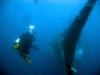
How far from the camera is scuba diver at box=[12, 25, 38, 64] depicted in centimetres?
221

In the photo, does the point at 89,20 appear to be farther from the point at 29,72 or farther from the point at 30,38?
the point at 29,72

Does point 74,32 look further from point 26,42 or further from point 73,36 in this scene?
point 26,42

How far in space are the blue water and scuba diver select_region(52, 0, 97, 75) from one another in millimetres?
58

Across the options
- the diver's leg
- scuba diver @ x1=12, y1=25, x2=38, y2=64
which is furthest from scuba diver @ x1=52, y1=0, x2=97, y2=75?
scuba diver @ x1=12, y1=25, x2=38, y2=64

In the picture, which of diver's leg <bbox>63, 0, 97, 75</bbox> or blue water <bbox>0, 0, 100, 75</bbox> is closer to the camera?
diver's leg <bbox>63, 0, 97, 75</bbox>

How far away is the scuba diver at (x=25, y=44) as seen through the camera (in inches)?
86.9

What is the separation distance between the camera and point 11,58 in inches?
93.1

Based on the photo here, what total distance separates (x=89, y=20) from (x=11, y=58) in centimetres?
79

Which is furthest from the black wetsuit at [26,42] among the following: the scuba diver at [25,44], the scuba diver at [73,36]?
the scuba diver at [73,36]

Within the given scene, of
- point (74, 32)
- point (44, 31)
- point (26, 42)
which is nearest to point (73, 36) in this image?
point (74, 32)

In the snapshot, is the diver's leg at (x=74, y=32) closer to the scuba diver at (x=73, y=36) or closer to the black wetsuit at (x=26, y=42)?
the scuba diver at (x=73, y=36)

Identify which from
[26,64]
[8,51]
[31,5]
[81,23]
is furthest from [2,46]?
[81,23]

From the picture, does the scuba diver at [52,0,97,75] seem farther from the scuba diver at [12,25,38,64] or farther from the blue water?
the scuba diver at [12,25,38,64]

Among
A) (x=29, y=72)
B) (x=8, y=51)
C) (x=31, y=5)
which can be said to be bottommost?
(x=29, y=72)
